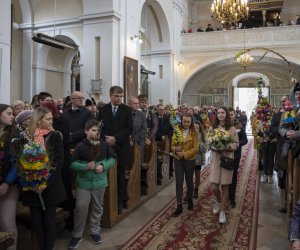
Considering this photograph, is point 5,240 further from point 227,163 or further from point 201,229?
point 227,163

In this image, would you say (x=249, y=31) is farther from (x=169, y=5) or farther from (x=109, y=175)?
(x=109, y=175)

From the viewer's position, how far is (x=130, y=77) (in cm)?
1176

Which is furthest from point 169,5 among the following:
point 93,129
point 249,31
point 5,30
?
point 93,129

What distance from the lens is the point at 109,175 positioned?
4.40 m

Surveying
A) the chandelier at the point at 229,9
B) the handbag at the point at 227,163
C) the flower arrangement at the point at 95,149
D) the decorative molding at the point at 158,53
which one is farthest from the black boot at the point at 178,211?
the decorative molding at the point at 158,53

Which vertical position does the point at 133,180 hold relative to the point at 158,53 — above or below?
below

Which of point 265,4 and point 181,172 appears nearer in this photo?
point 181,172

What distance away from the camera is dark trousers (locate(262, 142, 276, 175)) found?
7098mm

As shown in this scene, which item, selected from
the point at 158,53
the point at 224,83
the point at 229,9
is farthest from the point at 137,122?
the point at 224,83

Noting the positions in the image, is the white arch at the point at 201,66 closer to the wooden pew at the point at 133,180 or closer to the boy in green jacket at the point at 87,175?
the wooden pew at the point at 133,180

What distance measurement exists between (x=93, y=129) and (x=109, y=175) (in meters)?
0.88

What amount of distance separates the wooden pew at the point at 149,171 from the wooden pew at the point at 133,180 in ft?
1.69

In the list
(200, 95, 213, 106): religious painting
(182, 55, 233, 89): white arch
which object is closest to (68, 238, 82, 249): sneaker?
(182, 55, 233, 89): white arch

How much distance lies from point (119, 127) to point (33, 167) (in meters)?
2.20
